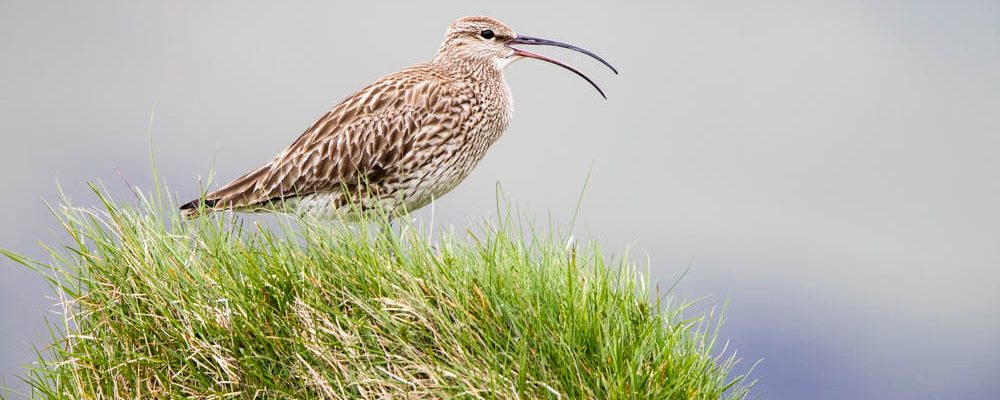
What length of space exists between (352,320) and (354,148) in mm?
3027

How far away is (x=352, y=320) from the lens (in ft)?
20.7

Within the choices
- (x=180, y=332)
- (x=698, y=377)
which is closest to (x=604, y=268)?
(x=698, y=377)

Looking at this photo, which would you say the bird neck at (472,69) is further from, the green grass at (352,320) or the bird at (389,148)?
the green grass at (352,320)

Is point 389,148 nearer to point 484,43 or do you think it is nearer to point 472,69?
point 472,69

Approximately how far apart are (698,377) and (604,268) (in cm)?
84

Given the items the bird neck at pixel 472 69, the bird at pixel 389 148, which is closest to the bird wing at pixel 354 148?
the bird at pixel 389 148

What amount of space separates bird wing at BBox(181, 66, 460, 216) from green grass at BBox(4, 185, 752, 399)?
175 centimetres

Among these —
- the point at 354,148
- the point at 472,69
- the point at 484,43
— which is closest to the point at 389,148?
the point at 354,148

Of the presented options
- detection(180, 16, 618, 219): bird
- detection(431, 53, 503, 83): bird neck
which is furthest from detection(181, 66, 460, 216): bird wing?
detection(431, 53, 503, 83): bird neck

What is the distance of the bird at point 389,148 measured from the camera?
896 centimetres

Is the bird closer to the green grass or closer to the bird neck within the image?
the bird neck

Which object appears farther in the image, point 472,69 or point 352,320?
point 472,69

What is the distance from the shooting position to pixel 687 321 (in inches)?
268

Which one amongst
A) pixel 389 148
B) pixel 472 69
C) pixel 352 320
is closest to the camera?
pixel 352 320
